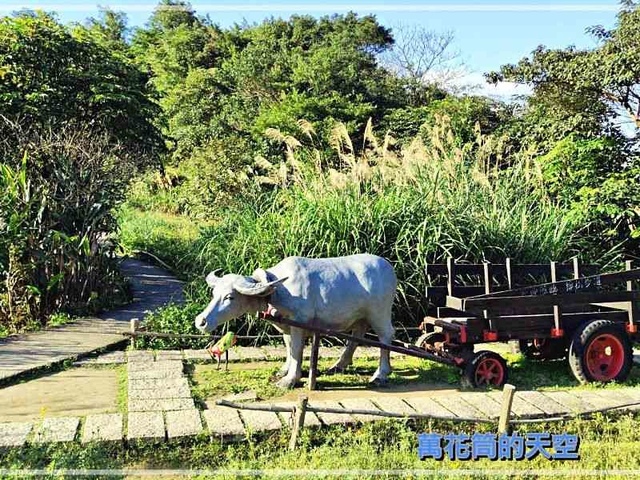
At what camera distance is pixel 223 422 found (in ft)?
12.8

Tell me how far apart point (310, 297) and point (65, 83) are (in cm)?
643

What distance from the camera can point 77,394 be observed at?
462 cm

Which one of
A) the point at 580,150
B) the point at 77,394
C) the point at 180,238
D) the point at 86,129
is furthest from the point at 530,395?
the point at 180,238

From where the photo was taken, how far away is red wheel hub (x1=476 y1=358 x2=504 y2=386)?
4855mm

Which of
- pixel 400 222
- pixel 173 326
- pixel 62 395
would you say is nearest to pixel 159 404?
pixel 62 395

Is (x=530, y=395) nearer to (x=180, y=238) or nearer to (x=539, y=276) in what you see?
(x=539, y=276)

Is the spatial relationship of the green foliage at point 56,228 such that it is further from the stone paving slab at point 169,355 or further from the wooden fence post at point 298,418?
the wooden fence post at point 298,418

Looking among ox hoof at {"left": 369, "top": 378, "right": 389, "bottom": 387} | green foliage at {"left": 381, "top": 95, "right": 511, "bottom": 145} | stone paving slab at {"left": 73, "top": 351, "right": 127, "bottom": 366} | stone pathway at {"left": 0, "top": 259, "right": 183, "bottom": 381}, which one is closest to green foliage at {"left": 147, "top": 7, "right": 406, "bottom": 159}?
green foliage at {"left": 381, "top": 95, "right": 511, "bottom": 145}

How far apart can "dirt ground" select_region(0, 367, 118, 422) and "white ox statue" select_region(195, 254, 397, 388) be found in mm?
910

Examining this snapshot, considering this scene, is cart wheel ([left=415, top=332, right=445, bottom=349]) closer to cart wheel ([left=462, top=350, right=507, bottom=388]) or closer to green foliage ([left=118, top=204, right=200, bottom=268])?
cart wheel ([left=462, top=350, right=507, bottom=388])

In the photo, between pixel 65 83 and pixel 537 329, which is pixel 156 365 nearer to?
pixel 537 329

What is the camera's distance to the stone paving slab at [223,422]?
3.77m

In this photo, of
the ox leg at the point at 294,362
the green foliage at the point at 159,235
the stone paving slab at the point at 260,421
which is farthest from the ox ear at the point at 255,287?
the green foliage at the point at 159,235

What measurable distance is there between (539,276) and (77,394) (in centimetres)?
439
